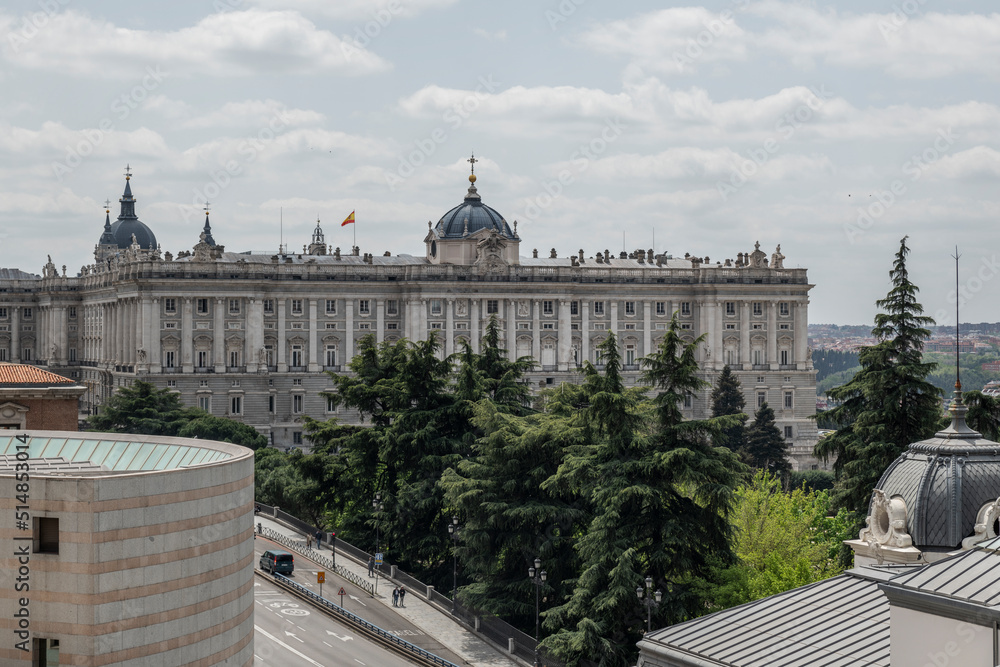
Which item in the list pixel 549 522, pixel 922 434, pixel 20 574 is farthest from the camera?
pixel 549 522

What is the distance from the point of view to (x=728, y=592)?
56969mm

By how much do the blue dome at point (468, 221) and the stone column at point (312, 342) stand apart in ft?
55.8

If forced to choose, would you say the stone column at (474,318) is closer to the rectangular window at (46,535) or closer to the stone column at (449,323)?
the stone column at (449,323)

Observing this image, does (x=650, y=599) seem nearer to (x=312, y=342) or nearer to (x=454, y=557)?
(x=454, y=557)

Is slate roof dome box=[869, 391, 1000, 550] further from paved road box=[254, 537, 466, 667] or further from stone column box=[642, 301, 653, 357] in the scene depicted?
stone column box=[642, 301, 653, 357]

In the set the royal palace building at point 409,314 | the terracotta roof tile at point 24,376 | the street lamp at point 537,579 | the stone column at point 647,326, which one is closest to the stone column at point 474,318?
the royal palace building at point 409,314

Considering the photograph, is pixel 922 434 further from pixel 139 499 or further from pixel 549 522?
pixel 139 499

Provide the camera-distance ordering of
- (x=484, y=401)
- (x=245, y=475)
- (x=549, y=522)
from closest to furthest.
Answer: (x=245, y=475) < (x=549, y=522) < (x=484, y=401)

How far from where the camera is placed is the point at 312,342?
146m

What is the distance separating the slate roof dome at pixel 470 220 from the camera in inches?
5994

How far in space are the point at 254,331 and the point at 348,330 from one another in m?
10.4

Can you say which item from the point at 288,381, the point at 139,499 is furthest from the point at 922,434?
the point at 288,381

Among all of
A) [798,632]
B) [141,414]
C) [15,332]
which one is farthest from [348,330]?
[798,632]

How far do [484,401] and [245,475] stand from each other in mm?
41600
